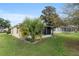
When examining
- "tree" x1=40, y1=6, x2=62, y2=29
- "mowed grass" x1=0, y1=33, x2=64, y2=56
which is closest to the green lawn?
"mowed grass" x1=0, y1=33, x2=64, y2=56

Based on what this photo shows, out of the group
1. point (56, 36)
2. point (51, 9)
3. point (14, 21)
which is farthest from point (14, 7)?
point (56, 36)

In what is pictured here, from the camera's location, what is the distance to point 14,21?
1798 mm

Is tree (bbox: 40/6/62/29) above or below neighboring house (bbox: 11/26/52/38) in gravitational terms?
above

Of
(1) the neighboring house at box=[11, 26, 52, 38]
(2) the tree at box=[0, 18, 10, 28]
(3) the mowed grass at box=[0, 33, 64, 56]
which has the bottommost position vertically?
(3) the mowed grass at box=[0, 33, 64, 56]

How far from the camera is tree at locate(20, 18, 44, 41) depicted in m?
1.81

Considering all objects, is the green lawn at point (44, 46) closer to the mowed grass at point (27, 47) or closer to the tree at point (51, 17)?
the mowed grass at point (27, 47)

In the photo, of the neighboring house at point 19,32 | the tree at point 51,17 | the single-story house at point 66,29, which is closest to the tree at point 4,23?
the neighboring house at point 19,32

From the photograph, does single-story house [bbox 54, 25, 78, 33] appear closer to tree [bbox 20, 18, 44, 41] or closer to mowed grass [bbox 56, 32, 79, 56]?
mowed grass [bbox 56, 32, 79, 56]

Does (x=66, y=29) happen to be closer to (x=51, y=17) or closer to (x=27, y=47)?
(x=51, y=17)

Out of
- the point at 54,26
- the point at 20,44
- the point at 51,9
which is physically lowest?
the point at 20,44

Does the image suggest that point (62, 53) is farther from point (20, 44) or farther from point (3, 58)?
point (3, 58)

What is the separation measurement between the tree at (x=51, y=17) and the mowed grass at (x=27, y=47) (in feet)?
0.42

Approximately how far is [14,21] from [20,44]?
198 mm

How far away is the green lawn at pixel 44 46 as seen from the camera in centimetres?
178
